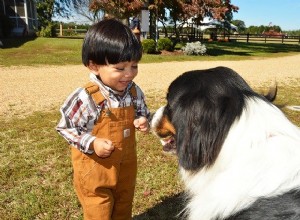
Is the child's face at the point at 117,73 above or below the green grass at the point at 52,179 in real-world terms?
above

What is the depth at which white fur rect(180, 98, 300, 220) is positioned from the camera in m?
1.82

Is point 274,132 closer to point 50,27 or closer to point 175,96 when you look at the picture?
point 175,96

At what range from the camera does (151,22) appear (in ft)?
90.6

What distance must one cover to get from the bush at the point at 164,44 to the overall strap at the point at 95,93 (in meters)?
21.5

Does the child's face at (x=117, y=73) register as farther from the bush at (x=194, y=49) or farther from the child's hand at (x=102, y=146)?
the bush at (x=194, y=49)

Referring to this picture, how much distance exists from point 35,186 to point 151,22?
24861 millimetres

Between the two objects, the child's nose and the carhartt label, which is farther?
the carhartt label

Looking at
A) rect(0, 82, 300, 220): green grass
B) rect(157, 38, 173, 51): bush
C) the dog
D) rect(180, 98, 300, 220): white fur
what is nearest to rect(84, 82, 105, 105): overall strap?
the dog

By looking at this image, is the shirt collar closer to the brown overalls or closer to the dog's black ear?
the brown overalls

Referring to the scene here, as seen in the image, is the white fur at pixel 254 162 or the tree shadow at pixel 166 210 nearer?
the white fur at pixel 254 162

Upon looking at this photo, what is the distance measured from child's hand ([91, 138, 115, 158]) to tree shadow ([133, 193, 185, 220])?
5.16 ft

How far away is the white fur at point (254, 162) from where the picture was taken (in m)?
1.82

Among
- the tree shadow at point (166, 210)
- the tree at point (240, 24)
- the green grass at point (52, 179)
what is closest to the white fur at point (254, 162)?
the tree shadow at point (166, 210)

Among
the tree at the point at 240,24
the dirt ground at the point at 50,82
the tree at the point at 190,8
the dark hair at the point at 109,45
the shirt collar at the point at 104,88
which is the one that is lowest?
the dirt ground at the point at 50,82
